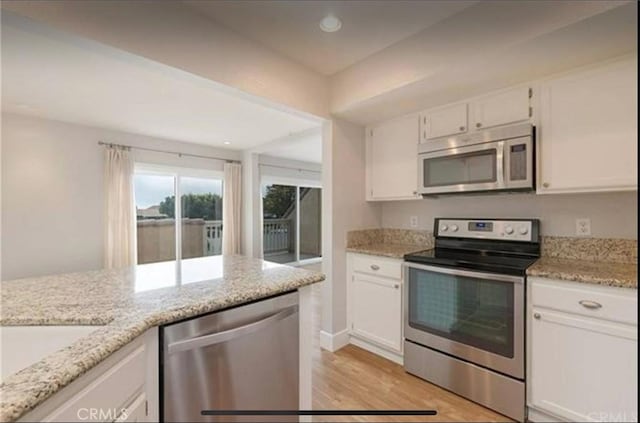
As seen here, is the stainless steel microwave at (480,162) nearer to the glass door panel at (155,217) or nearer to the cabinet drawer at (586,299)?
the cabinet drawer at (586,299)

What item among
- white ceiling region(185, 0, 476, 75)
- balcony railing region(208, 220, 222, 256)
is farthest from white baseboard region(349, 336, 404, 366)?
balcony railing region(208, 220, 222, 256)

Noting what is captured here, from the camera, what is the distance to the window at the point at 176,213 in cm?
439

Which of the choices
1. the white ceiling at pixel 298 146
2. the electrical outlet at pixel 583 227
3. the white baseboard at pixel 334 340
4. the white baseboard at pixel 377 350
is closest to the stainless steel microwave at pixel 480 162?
the electrical outlet at pixel 583 227

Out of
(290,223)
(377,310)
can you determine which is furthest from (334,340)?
(290,223)

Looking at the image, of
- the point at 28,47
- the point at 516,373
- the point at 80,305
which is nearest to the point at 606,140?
the point at 516,373

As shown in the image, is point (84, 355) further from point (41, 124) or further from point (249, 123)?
point (41, 124)

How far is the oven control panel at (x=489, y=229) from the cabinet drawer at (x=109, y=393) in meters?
2.33

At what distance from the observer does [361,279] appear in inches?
103

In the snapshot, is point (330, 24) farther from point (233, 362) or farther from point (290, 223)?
point (290, 223)

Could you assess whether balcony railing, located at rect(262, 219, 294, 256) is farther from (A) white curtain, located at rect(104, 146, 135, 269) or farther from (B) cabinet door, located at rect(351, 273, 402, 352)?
(B) cabinet door, located at rect(351, 273, 402, 352)

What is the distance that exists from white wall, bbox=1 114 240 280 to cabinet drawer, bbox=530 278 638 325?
471 centimetres

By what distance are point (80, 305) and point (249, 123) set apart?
2961 millimetres

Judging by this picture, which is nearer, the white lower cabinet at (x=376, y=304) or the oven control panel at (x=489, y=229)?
the oven control panel at (x=489, y=229)

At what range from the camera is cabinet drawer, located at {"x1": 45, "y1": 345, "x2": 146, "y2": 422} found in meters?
0.69
